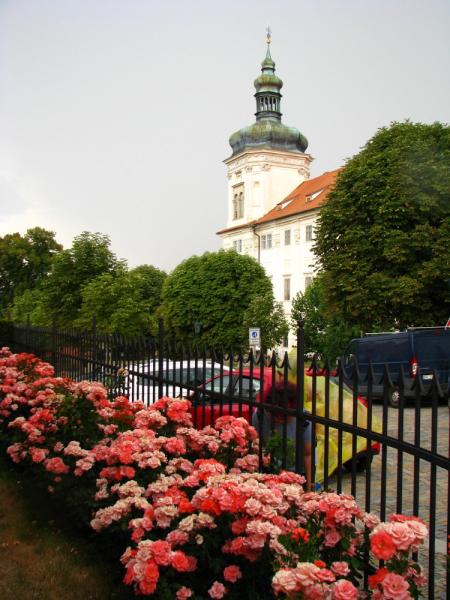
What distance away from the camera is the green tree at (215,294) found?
164ft

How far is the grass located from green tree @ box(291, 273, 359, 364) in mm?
21355

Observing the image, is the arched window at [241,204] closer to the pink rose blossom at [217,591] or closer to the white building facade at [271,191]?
the white building facade at [271,191]

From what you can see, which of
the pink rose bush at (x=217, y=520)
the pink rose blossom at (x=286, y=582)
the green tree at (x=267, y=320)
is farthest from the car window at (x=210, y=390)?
the green tree at (x=267, y=320)

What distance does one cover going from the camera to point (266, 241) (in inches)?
2475

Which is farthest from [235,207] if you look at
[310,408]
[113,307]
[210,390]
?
[210,390]

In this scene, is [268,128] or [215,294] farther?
[268,128]

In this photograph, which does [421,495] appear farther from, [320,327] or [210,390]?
[320,327]

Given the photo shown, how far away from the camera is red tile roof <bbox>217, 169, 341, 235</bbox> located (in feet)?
183

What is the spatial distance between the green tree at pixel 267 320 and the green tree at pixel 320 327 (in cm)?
411

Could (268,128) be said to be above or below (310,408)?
above

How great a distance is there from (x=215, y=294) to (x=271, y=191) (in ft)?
71.0

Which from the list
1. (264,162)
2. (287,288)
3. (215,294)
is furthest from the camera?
(264,162)

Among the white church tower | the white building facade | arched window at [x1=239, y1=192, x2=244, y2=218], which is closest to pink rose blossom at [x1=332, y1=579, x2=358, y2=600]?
the white building facade

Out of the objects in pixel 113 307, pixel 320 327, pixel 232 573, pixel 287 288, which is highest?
pixel 287 288
